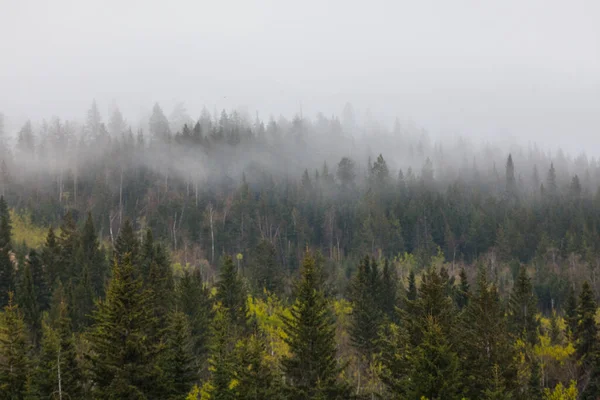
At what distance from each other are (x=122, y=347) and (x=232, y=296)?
110ft

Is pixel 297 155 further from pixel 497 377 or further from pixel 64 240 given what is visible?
pixel 497 377

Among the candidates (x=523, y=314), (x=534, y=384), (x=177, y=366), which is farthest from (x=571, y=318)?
(x=177, y=366)

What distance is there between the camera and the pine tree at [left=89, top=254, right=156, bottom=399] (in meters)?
25.9

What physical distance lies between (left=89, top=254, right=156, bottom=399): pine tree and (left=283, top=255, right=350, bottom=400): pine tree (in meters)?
9.00

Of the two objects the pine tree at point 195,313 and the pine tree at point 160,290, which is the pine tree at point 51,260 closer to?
the pine tree at point 160,290

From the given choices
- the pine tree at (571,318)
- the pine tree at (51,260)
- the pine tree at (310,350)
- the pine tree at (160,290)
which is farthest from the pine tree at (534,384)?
the pine tree at (51,260)

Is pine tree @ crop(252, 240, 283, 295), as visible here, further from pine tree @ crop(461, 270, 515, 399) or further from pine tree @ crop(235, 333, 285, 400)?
pine tree @ crop(461, 270, 515, 399)

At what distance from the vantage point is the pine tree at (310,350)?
30984 mm

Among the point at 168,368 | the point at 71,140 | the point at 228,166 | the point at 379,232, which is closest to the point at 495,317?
the point at 168,368

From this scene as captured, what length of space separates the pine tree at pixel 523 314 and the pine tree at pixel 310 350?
38.1m

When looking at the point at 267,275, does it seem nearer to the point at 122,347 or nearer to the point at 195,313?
the point at 195,313

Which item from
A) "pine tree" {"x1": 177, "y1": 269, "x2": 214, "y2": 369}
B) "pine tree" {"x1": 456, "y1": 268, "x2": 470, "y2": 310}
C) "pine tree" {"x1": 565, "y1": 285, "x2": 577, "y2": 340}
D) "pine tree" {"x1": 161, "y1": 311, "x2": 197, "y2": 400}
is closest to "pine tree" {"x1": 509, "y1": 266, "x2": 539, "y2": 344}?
"pine tree" {"x1": 565, "y1": 285, "x2": 577, "y2": 340}

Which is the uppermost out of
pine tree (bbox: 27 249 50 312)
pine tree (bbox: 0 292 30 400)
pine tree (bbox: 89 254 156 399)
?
pine tree (bbox: 89 254 156 399)

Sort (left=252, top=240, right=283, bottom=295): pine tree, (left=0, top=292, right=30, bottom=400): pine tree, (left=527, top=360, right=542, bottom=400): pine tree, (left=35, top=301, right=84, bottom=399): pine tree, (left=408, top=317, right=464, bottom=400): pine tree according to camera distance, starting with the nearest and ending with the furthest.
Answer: (left=408, top=317, right=464, bottom=400): pine tree → (left=35, top=301, right=84, bottom=399): pine tree → (left=0, top=292, right=30, bottom=400): pine tree → (left=527, top=360, right=542, bottom=400): pine tree → (left=252, top=240, right=283, bottom=295): pine tree
